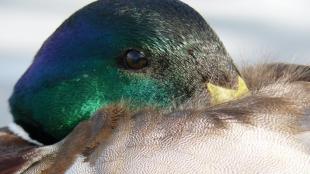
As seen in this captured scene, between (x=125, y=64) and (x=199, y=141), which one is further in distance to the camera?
(x=125, y=64)

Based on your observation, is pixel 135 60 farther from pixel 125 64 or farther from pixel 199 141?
pixel 199 141

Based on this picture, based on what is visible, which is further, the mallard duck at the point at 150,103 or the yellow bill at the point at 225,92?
the yellow bill at the point at 225,92

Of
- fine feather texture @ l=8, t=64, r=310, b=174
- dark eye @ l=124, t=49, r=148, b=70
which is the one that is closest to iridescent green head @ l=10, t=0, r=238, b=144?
dark eye @ l=124, t=49, r=148, b=70

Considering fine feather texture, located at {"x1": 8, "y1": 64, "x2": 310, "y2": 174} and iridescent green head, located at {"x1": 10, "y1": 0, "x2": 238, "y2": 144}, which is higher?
fine feather texture, located at {"x1": 8, "y1": 64, "x2": 310, "y2": 174}

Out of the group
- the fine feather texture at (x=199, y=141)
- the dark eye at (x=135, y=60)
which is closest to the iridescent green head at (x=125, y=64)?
the dark eye at (x=135, y=60)

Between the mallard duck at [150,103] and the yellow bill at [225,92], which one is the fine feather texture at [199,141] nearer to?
the mallard duck at [150,103]

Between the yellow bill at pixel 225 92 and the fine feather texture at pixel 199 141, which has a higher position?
the fine feather texture at pixel 199 141

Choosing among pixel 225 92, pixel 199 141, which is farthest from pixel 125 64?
pixel 199 141

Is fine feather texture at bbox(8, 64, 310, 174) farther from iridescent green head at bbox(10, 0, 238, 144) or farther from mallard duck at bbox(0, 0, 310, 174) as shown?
iridescent green head at bbox(10, 0, 238, 144)
